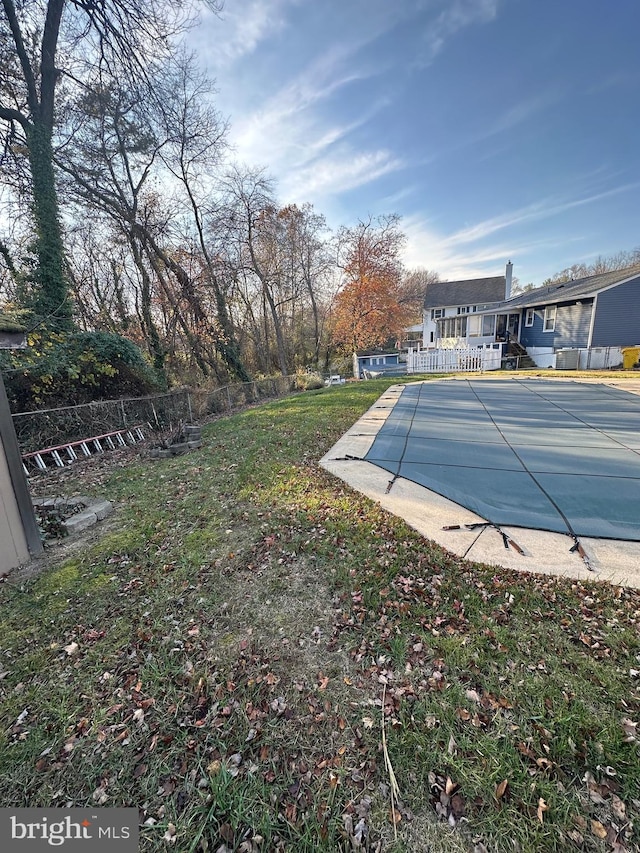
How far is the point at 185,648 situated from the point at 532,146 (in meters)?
17.6

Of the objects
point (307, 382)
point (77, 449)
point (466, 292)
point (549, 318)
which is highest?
point (466, 292)

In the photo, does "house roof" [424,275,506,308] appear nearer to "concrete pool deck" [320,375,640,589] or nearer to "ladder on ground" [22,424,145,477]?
"ladder on ground" [22,424,145,477]

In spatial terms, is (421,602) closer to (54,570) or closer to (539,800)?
(539,800)

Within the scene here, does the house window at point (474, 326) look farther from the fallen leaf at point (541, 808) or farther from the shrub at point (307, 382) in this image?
the fallen leaf at point (541, 808)

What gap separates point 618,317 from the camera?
14805 millimetres

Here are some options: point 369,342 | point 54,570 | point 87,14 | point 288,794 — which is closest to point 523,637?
point 288,794

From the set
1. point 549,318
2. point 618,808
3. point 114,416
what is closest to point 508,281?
point 549,318

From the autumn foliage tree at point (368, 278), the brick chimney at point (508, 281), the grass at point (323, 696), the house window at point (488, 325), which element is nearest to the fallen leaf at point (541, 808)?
the grass at point (323, 696)

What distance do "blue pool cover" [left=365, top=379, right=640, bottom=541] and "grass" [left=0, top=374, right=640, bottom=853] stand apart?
1.01 metres

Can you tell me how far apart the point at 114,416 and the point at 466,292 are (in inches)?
1222

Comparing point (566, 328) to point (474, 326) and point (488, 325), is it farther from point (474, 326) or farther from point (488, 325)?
point (474, 326)

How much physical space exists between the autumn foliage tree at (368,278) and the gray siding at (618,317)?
11753 millimetres

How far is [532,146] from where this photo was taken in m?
12.0

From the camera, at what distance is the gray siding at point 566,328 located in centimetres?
1545
